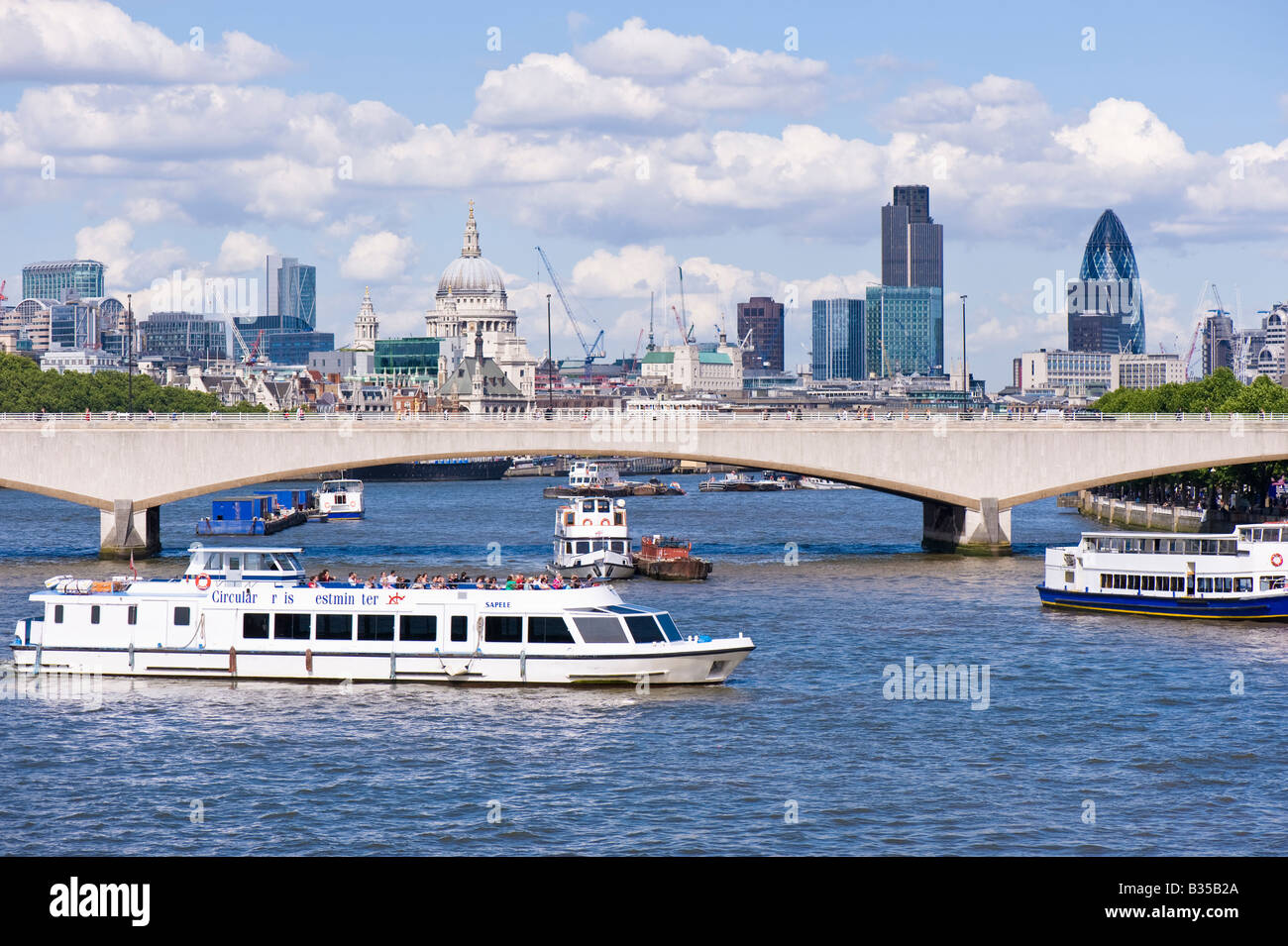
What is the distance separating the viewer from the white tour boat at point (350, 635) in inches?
1866

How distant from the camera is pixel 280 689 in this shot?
47.7m

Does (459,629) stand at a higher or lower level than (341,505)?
higher

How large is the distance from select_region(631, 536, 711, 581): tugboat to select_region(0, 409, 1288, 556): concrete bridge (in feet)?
16.9

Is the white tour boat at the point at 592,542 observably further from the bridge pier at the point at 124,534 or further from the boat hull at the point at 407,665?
the boat hull at the point at 407,665

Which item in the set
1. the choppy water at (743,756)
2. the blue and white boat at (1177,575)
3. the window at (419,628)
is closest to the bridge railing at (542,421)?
the blue and white boat at (1177,575)

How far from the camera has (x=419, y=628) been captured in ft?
159

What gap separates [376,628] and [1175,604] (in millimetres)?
31744

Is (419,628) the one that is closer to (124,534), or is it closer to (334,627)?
(334,627)

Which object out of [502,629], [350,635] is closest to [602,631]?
[502,629]

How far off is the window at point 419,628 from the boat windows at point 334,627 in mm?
1572

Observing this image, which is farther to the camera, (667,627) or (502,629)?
(667,627)

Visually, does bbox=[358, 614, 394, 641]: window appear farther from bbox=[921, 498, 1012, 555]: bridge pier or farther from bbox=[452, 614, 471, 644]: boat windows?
bbox=[921, 498, 1012, 555]: bridge pier

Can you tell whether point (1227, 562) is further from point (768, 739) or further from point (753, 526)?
point (753, 526)

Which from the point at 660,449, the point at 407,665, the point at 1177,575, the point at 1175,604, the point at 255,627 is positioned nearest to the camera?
the point at 407,665
